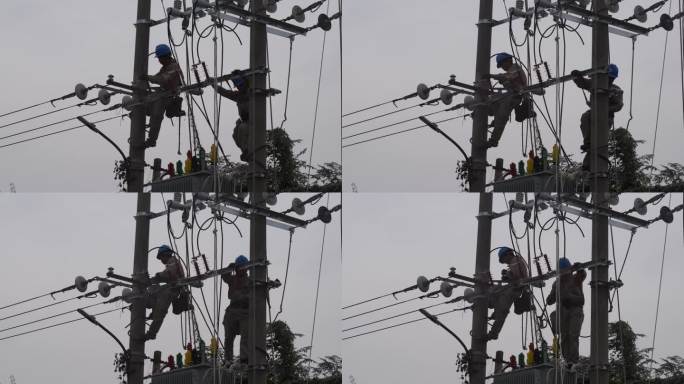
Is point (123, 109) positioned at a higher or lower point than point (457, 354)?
higher

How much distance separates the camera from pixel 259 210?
98.6ft

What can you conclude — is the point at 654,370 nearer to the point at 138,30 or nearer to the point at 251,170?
the point at 251,170

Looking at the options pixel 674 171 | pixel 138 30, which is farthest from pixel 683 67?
pixel 138 30

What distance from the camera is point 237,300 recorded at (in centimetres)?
3009

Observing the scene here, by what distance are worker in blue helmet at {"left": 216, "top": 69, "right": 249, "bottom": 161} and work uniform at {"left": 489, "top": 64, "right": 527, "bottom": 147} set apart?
3427mm

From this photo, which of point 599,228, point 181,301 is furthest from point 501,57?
point 181,301

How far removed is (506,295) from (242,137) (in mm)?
4253

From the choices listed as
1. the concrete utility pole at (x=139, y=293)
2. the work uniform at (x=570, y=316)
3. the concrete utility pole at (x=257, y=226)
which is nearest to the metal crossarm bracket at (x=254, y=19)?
the concrete utility pole at (x=257, y=226)

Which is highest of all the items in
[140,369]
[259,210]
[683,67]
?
[683,67]

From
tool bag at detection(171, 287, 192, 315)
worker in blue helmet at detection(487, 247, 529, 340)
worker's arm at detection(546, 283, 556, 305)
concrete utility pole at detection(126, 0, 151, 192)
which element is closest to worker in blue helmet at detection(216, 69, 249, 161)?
concrete utility pole at detection(126, 0, 151, 192)

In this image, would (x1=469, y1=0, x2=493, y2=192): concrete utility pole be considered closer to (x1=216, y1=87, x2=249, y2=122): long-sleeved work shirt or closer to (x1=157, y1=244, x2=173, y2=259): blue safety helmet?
(x1=216, y1=87, x2=249, y2=122): long-sleeved work shirt

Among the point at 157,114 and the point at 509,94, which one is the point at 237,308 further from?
the point at 509,94

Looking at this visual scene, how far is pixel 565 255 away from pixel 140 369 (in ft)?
20.1

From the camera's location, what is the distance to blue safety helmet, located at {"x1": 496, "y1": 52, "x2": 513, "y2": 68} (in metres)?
30.5
